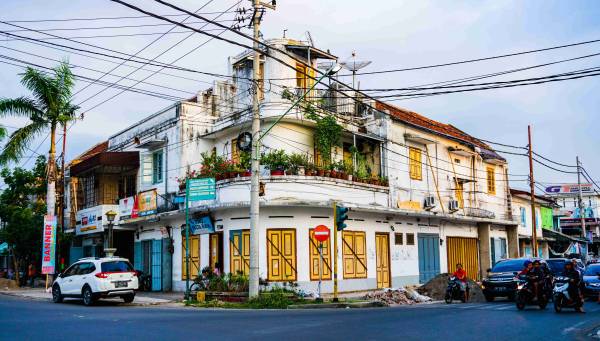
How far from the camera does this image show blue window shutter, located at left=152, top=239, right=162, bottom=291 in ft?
96.5

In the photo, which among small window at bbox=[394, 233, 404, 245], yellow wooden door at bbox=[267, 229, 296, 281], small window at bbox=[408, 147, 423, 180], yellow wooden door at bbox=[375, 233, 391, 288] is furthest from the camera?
small window at bbox=[408, 147, 423, 180]

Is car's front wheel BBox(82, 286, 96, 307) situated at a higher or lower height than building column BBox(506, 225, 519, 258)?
lower

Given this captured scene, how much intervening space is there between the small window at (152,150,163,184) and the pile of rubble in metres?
13.2

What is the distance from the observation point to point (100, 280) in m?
21.5

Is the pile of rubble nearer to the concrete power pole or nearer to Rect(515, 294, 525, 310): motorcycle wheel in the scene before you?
the concrete power pole

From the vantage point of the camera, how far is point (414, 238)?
30.4 meters

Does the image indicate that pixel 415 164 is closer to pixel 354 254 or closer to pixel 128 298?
pixel 354 254

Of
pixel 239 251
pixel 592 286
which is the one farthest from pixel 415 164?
pixel 239 251

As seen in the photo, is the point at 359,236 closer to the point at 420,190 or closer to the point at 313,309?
the point at 420,190

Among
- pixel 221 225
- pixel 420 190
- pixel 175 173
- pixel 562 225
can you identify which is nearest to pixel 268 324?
pixel 221 225

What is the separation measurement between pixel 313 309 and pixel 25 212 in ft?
73.5

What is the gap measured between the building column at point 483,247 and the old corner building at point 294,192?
62mm

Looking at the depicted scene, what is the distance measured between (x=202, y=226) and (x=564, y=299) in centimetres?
1534

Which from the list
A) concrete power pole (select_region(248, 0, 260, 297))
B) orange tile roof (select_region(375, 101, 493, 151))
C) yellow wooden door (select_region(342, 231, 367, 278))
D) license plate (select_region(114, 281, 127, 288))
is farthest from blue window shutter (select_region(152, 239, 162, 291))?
orange tile roof (select_region(375, 101, 493, 151))
